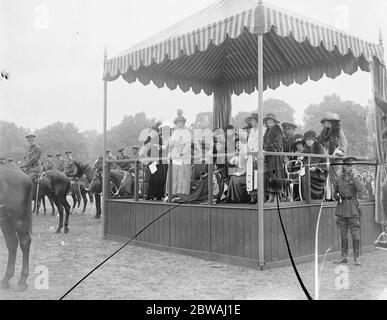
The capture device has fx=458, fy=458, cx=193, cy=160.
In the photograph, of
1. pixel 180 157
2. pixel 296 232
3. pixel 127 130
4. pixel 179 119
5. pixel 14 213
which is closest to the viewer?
pixel 14 213

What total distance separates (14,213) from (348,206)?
16.7 ft

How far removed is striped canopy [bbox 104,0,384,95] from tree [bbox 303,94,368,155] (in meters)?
31.2

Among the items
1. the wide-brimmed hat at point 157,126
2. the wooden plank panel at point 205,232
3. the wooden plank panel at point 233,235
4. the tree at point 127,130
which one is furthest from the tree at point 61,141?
the wooden plank panel at point 233,235

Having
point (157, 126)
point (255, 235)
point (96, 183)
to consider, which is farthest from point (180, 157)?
point (96, 183)

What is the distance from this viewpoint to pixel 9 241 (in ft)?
19.2

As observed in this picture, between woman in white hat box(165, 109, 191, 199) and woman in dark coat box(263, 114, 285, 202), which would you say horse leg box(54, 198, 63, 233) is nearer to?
woman in white hat box(165, 109, 191, 199)

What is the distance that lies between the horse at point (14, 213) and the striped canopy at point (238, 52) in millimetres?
3613

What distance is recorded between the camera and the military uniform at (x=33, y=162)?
1401cm

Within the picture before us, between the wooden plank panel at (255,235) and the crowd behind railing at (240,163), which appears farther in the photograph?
the crowd behind railing at (240,163)

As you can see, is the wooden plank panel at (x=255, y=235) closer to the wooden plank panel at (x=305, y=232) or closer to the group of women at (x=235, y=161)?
the group of women at (x=235, y=161)

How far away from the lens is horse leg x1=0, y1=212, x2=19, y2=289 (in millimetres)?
5770

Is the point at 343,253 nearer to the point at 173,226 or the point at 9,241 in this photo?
the point at 173,226

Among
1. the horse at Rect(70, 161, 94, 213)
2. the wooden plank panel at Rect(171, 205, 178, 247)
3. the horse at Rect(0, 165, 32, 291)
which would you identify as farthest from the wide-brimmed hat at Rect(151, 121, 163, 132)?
the horse at Rect(70, 161, 94, 213)

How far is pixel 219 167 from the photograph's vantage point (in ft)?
31.3
